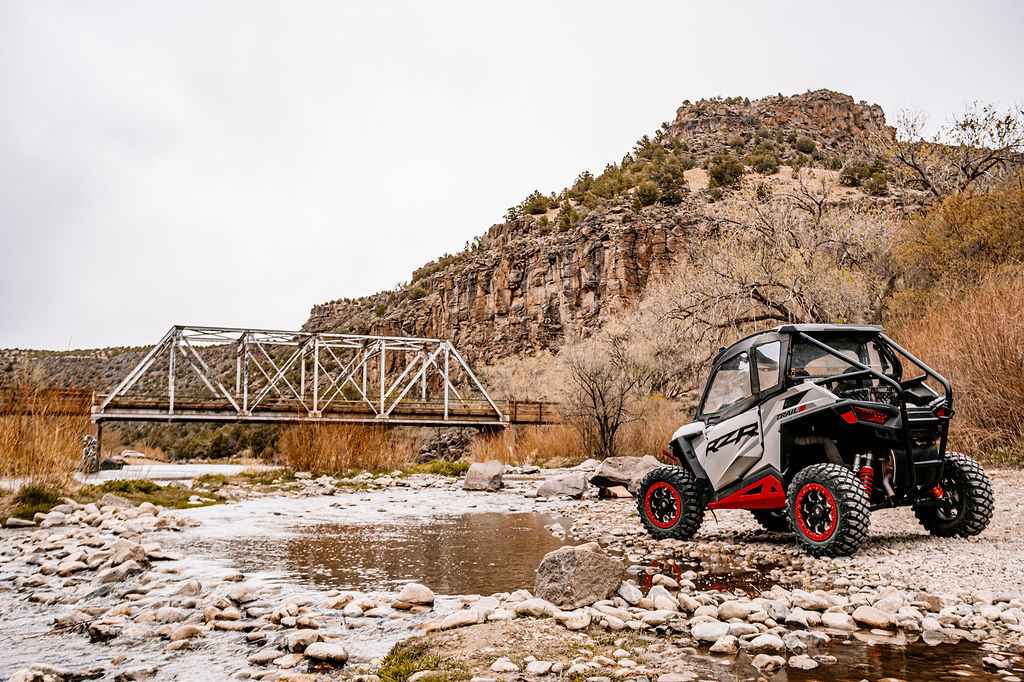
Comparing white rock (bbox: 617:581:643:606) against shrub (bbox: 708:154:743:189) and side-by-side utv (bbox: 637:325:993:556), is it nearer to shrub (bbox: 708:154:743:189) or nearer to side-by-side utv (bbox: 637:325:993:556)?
side-by-side utv (bbox: 637:325:993:556)

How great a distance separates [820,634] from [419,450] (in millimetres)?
46239

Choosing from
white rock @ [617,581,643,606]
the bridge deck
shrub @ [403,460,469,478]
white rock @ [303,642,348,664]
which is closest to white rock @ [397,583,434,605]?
white rock @ [303,642,348,664]

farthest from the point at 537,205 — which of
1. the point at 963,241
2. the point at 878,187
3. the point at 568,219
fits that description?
the point at 963,241

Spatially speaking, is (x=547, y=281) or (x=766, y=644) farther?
(x=547, y=281)

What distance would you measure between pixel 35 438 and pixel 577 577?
10.9 m

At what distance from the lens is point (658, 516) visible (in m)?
8.85

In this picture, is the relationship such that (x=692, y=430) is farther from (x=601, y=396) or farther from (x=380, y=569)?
(x=601, y=396)

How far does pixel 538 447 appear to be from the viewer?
30172 millimetres

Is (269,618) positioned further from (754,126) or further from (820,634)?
(754,126)

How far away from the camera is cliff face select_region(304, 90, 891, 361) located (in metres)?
57.1

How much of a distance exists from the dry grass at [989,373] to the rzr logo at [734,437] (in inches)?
268

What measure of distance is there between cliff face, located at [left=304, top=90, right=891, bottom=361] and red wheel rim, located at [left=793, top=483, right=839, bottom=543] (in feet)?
131

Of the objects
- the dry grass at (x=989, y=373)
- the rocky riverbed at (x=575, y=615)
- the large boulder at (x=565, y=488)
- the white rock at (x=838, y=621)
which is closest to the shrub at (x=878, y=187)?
the dry grass at (x=989, y=373)

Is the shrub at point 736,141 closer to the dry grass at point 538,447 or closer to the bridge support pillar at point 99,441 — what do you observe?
the dry grass at point 538,447
